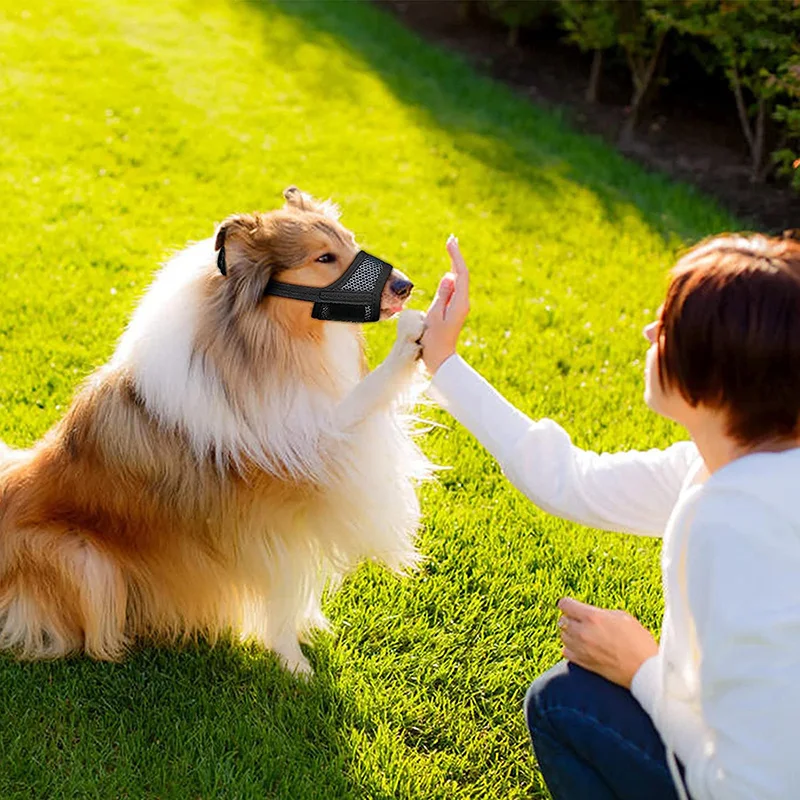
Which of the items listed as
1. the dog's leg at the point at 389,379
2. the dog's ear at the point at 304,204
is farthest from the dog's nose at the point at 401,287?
the dog's ear at the point at 304,204

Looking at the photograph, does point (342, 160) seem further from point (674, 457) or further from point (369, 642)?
point (674, 457)

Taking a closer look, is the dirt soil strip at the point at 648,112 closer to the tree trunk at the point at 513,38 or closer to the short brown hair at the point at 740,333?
the tree trunk at the point at 513,38

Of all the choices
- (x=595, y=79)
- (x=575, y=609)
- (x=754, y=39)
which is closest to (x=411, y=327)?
(x=575, y=609)

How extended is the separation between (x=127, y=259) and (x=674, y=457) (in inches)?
170

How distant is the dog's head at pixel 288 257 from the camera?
9.02 ft

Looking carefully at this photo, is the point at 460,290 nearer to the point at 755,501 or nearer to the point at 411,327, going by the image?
the point at 411,327

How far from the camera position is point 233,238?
2742 millimetres

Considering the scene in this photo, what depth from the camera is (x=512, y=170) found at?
7.63m

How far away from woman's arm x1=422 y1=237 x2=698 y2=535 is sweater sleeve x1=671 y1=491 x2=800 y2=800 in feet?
1.93

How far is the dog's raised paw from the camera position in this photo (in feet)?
8.69

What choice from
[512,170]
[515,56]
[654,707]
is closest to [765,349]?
[654,707]

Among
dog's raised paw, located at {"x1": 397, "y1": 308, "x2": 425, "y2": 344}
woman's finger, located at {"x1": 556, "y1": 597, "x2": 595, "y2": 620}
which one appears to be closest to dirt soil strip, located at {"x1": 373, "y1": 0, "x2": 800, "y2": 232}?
dog's raised paw, located at {"x1": 397, "y1": 308, "x2": 425, "y2": 344}

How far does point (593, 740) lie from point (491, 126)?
7.16 metres

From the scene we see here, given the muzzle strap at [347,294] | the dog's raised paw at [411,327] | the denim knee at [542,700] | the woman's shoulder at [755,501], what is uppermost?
the woman's shoulder at [755,501]
